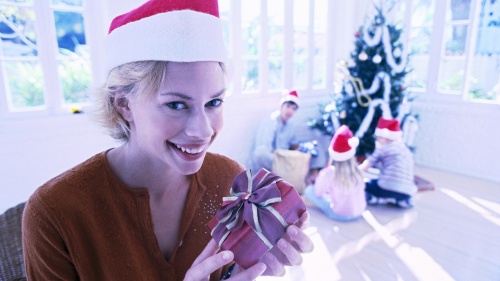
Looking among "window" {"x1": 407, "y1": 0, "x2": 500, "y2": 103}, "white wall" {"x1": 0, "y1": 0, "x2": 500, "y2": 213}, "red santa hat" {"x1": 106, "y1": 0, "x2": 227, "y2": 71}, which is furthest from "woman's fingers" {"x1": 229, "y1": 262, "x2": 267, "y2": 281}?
"window" {"x1": 407, "y1": 0, "x2": 500, "y2": 103}

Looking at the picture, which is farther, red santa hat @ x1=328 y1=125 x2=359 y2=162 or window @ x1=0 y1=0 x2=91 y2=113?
red santa hat @ x1=328 y1=125 x2=359 y2=162

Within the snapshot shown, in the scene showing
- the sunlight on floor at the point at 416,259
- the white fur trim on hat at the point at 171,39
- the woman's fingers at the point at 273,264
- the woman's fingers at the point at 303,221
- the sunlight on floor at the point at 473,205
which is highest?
the white fur trim on hat at the point at 171,39

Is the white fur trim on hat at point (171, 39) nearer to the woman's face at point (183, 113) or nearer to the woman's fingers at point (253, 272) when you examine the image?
the woman's face at point (183, 113)

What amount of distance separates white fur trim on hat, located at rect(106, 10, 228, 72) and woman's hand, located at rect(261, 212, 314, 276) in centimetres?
47

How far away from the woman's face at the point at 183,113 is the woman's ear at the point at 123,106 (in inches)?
1.8

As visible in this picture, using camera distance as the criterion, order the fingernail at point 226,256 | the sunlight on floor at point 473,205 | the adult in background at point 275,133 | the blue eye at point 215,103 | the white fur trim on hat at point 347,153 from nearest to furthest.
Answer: the fingernail at point 226,256 < the blue eye at point 215,103 < the white fur trim on hat at point 347,153 < the sunlight on floor at point 473,205 < the adult in background at point 275,133

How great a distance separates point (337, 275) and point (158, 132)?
1.94 m

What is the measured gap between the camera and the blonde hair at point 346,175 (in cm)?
300

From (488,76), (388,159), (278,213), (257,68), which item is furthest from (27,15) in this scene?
(488,76)

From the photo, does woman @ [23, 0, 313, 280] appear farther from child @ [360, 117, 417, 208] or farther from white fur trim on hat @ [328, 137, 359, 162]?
child @ [360, 117, 417, 208]

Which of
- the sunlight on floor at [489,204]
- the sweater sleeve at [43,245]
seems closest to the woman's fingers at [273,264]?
the sweater sleeve at [43,245]

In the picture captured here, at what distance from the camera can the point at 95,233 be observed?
88cm

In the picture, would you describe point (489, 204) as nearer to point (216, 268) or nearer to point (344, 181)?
point (344, 181)

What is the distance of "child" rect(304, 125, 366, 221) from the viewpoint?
9.73 ft
